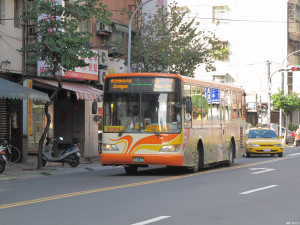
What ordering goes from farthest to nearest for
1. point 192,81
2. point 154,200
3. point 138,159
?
point 192,81 → point 138,159 → point 154,200

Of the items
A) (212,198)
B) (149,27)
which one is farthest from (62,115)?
(212,198)

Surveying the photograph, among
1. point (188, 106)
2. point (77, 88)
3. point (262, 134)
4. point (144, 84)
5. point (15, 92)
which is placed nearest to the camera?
point (188, 106)

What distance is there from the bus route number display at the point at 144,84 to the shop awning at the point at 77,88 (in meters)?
5.76

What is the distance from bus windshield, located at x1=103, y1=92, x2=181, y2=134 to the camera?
21016mm

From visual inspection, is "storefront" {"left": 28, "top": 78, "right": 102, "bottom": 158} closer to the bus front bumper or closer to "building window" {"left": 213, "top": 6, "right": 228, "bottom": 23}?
the bus front bumper

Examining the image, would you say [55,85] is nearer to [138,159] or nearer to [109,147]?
[109,147]

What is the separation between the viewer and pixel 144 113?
828 inches

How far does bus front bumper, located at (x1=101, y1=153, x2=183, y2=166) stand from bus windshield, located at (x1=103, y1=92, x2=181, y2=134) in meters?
0.76

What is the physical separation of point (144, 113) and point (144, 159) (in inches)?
55.1

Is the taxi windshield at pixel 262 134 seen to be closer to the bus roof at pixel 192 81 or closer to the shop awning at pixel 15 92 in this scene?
the bus roof at pixel 192 81

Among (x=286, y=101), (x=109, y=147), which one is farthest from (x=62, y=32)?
(x=286, y=101)

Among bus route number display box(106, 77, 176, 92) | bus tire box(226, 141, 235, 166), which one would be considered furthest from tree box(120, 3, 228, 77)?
bus route number display box(106, 77, 176, 92)

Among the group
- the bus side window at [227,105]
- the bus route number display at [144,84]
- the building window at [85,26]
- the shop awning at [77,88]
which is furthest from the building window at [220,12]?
the bus route number display at [144,84]

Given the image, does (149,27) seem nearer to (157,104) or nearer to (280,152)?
(280,152)
